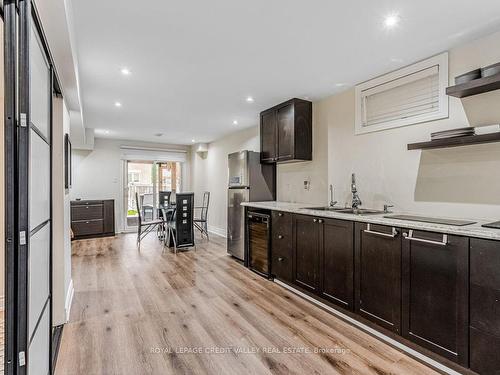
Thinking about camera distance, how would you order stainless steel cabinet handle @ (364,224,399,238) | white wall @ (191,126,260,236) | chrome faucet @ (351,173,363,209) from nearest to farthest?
stainless steel cabinet handle @ (364,224,399,238) → chrome faucet @ (351,173,363,209) → white wall @ (191,126,260,236)

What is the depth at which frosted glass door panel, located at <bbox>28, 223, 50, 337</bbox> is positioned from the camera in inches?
50.6

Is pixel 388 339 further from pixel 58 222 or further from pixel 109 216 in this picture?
pixel 109 216

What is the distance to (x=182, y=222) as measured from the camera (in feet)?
16.9

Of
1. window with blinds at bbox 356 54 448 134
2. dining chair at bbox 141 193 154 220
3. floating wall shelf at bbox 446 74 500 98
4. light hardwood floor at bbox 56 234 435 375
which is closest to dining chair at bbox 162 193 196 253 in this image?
light hardwood floor at bbox 56 234 435 375

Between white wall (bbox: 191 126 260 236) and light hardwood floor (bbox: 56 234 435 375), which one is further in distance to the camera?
white wall (bbox: 191 126 260 236)

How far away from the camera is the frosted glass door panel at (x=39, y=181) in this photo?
130 centimetres

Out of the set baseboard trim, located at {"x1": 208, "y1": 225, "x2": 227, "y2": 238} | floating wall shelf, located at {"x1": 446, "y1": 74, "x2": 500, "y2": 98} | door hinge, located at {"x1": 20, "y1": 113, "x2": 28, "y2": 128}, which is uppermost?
floating wall shelf, located at {"x1": 446, "y1": 74, "x2": 500, "y2": 98}

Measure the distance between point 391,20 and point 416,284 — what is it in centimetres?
188

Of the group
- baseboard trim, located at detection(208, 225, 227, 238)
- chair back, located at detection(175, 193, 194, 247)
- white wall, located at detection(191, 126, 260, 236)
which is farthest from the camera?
baseboard trim, located at detection(208, 225, 227, 238)

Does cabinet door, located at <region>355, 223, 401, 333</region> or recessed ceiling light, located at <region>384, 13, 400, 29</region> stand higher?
recessed ceiling light, located at <region>384, 13, 400, 29</region>

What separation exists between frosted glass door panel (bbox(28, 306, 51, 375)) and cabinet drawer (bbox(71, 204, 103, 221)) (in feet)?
16.0

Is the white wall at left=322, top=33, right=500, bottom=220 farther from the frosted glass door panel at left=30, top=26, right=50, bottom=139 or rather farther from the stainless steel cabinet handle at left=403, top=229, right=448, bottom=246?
the frosted glass door panel at left=30, top=26, right=50, bottom=139

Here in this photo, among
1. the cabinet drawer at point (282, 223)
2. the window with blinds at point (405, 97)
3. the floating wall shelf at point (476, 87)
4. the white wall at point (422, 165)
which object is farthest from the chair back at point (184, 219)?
the floating wall shelf at point (476, 87)

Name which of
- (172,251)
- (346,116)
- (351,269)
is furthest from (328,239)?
(172,251)
